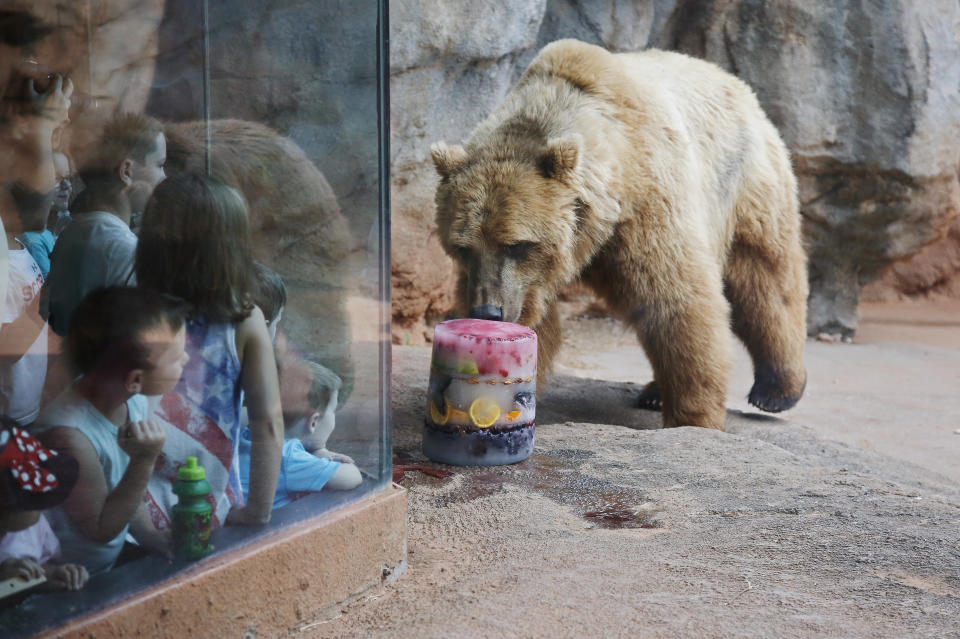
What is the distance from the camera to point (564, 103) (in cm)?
432

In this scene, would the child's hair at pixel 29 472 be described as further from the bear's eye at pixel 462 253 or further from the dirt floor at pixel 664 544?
the bear's eye at pixel 462 253

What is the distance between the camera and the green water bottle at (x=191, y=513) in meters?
1.81

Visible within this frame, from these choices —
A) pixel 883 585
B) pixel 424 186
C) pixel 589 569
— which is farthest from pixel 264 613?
pixel 424 186

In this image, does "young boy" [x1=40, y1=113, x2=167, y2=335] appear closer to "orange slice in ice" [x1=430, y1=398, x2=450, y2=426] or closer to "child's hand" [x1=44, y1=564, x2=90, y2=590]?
"child's hand" [x1=44, y1=564, x2=90, y2=590]

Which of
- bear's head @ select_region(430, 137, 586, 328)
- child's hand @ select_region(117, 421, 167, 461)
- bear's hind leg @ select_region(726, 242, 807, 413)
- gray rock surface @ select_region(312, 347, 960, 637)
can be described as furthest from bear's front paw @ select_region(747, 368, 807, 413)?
child's hand @ select_region(117, 421, 167, 461)

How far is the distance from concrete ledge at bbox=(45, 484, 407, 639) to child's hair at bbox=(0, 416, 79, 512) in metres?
0.25

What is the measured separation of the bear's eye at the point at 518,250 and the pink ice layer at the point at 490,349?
561mm

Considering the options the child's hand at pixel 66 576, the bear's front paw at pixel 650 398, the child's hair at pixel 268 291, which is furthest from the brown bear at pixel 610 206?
the child's hand at pixel 66 576

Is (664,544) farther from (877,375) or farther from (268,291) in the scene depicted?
(877,375)

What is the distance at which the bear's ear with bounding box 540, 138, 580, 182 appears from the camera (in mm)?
3926

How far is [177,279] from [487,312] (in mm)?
2321

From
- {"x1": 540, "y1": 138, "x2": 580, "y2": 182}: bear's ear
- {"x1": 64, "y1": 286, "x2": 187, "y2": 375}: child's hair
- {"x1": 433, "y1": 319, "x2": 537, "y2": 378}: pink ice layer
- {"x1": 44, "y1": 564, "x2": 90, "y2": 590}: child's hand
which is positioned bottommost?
{"x1": 44, "y1": 564, "x2": 90, "y2": 590}: child's hand

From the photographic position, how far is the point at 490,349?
3.45m

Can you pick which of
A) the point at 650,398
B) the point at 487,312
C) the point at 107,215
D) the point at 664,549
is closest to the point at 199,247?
the point at 107,215
